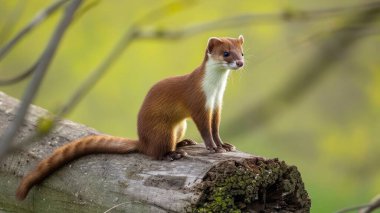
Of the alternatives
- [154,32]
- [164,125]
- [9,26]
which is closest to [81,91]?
[9,26]

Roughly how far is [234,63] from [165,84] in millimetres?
307

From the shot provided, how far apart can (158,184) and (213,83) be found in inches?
28.3

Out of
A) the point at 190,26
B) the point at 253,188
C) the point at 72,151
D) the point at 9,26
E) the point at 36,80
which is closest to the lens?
the point at 36,80

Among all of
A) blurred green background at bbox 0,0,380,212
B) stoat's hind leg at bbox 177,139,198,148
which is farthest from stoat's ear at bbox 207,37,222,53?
blurred green background at bbox 0,0,380,212

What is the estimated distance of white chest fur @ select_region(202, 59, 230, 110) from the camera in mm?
3703

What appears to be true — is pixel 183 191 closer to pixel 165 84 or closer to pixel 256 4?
pixel 165 84

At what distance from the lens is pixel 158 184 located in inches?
125

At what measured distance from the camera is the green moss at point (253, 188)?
10.1 feet

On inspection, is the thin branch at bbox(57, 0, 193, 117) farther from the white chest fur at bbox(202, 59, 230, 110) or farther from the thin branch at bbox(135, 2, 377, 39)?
the white chest fur at bbox(202, 59, 230, 110)

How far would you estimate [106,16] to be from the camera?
28.2 ft

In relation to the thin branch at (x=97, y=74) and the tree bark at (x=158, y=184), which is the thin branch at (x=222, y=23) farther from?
the tree bark at (x=158, y=184)

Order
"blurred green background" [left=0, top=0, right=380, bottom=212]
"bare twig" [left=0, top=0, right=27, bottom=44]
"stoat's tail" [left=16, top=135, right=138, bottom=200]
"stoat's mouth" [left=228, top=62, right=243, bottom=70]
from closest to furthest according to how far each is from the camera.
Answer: "bare twig" [left=0, top=0, right=27, bottom=44] < "stoat's tail" [left=16, top=135, right=138, bottom=200] < "stoat's mouth" [left=228, top=62, right=243, bottom=70] < "blurred green background" [left=0, top=0, right=380, bottom=212]

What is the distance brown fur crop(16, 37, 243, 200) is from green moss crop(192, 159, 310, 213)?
33cm

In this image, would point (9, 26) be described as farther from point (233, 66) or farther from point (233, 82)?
point (233, 82)
